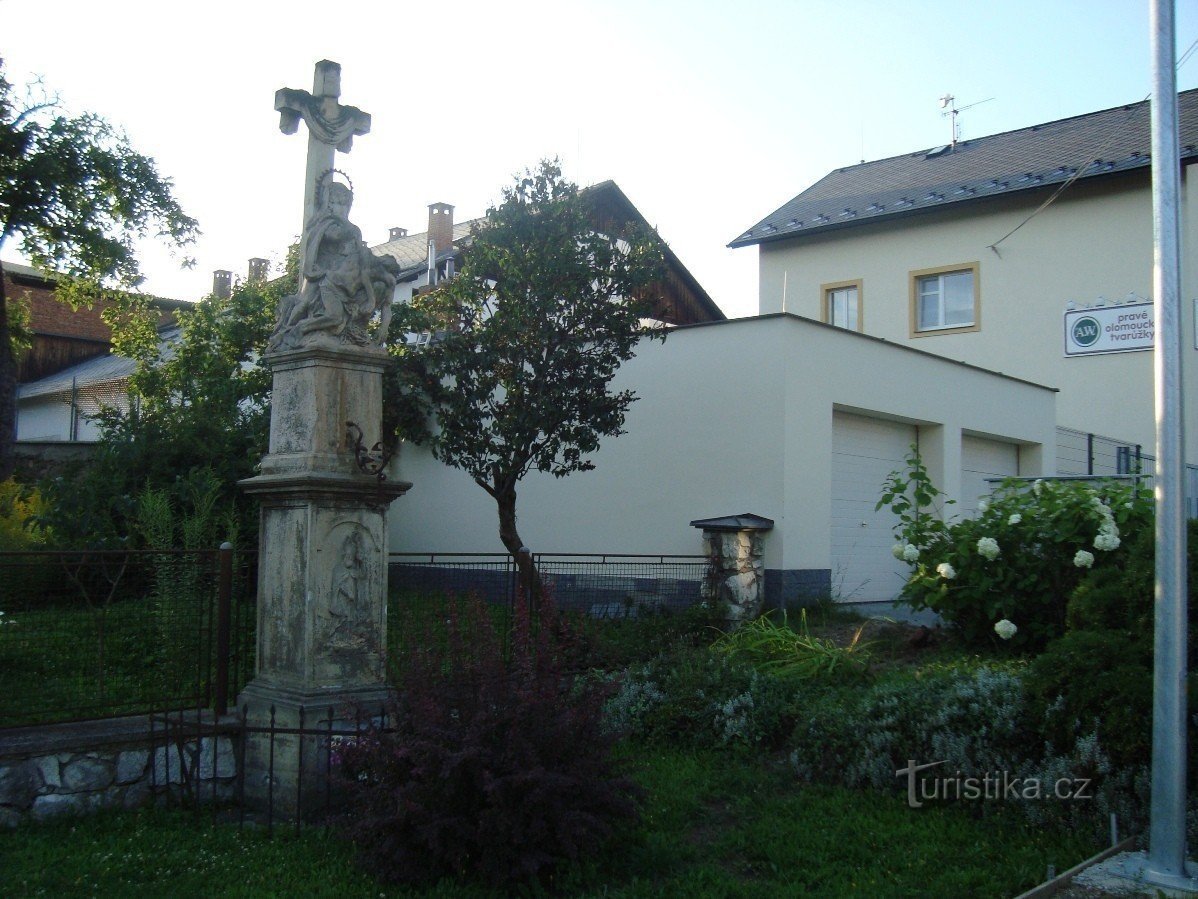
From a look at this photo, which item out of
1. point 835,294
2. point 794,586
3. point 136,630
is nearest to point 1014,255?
point 835,294

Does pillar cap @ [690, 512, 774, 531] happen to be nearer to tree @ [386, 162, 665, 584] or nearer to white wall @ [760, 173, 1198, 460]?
tree @ [386, 162, 665, 584]

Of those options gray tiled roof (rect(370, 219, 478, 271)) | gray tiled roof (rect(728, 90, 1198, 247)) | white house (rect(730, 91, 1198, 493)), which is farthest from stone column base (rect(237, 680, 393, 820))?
gray tiled roof (rect(370, 219, 478, 271))

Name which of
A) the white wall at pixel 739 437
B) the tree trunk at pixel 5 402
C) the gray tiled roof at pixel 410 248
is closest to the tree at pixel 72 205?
the tree trunk at pixel 5 402

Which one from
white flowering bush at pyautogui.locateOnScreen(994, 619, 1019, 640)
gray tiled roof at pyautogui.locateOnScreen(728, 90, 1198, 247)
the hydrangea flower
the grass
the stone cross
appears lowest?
the grass

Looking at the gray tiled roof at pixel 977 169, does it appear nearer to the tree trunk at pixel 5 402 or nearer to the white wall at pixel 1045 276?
the white wall at pixel 1045 276

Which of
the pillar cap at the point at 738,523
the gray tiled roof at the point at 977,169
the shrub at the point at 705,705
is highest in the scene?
the gray tiled roof at the point at 977,169

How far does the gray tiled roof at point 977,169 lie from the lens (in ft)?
61.5

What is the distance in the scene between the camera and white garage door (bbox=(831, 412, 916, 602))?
1220 cm

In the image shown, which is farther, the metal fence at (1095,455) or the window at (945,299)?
the window at (945,299)

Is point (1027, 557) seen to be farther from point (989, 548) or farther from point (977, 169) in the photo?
point (977, 169)

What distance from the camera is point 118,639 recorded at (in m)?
8.10

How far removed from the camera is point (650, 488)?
40.8 ft

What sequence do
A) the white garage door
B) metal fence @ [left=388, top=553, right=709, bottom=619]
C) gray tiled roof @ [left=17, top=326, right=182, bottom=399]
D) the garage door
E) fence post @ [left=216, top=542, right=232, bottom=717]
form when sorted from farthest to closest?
gray tiled roof @ [left=17, top=326, right=182, bottom=399]
the garage door
the white garage door
metal fence @ [left=388, top=553, right=709, bottom=619]
fence post @ [left=216, top=542, right=232, bottom=717]

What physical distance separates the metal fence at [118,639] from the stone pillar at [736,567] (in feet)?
14.7
